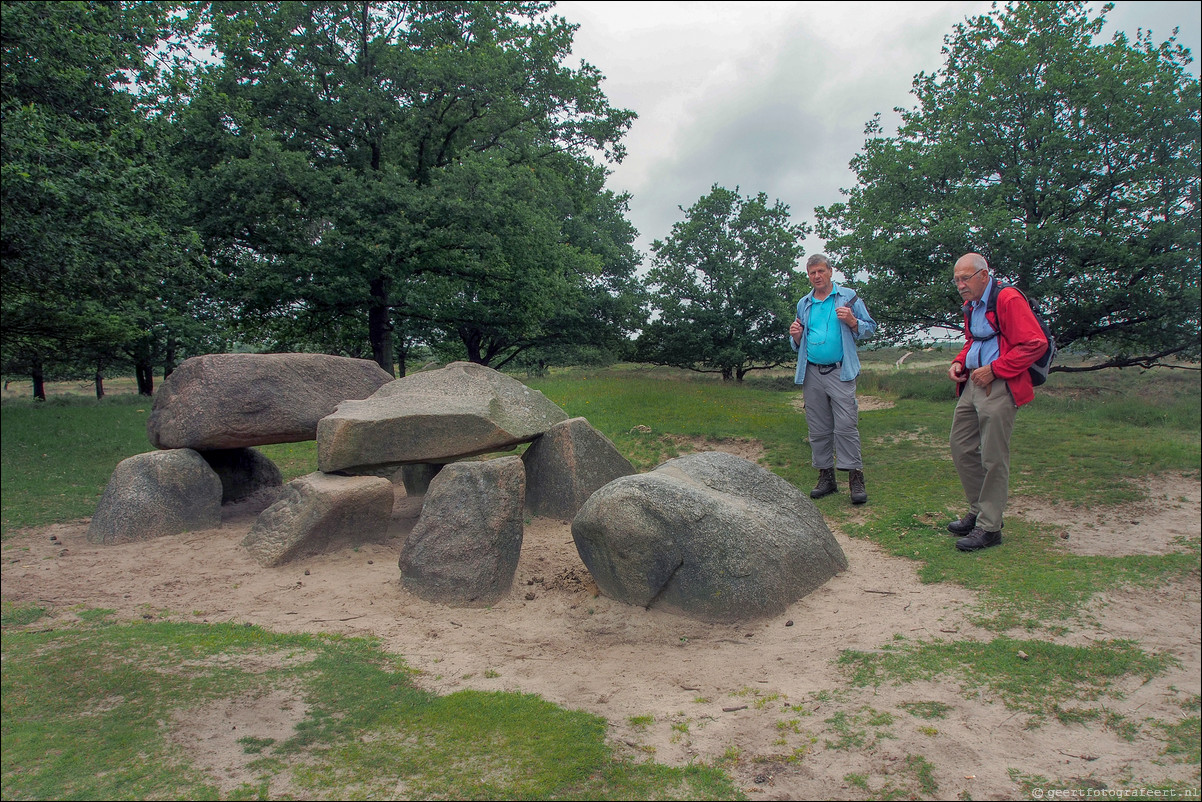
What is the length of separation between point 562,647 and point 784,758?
1.99 m

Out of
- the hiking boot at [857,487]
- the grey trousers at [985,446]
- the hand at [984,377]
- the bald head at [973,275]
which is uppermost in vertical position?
the bald head at [973,275]

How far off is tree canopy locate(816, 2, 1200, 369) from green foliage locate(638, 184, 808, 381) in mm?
10595

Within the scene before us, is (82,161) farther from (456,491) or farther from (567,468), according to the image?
(567,468)

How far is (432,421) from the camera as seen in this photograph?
23.3 feet

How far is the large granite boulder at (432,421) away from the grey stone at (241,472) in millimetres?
2414

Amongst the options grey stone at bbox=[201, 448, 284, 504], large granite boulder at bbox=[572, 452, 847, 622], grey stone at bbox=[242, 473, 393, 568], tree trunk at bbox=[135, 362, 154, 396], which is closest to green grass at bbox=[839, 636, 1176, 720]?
large granite boulder at bbox=[572, 452, 847, 622]

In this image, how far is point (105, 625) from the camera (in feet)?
15.3

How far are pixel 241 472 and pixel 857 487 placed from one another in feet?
24.3

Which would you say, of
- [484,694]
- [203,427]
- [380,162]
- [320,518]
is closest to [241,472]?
[203,427]

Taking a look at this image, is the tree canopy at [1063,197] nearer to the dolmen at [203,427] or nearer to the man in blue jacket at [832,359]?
the man in blue jacket at [832,359]

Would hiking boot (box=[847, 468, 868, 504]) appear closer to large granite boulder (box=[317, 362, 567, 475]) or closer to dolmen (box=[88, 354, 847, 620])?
dolmen (box=[88, 354, 847, 620])

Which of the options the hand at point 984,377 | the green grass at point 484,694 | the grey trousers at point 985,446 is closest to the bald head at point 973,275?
the hand at point 984,377

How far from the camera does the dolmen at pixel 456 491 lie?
17.0 feet

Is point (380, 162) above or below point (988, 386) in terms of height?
above
